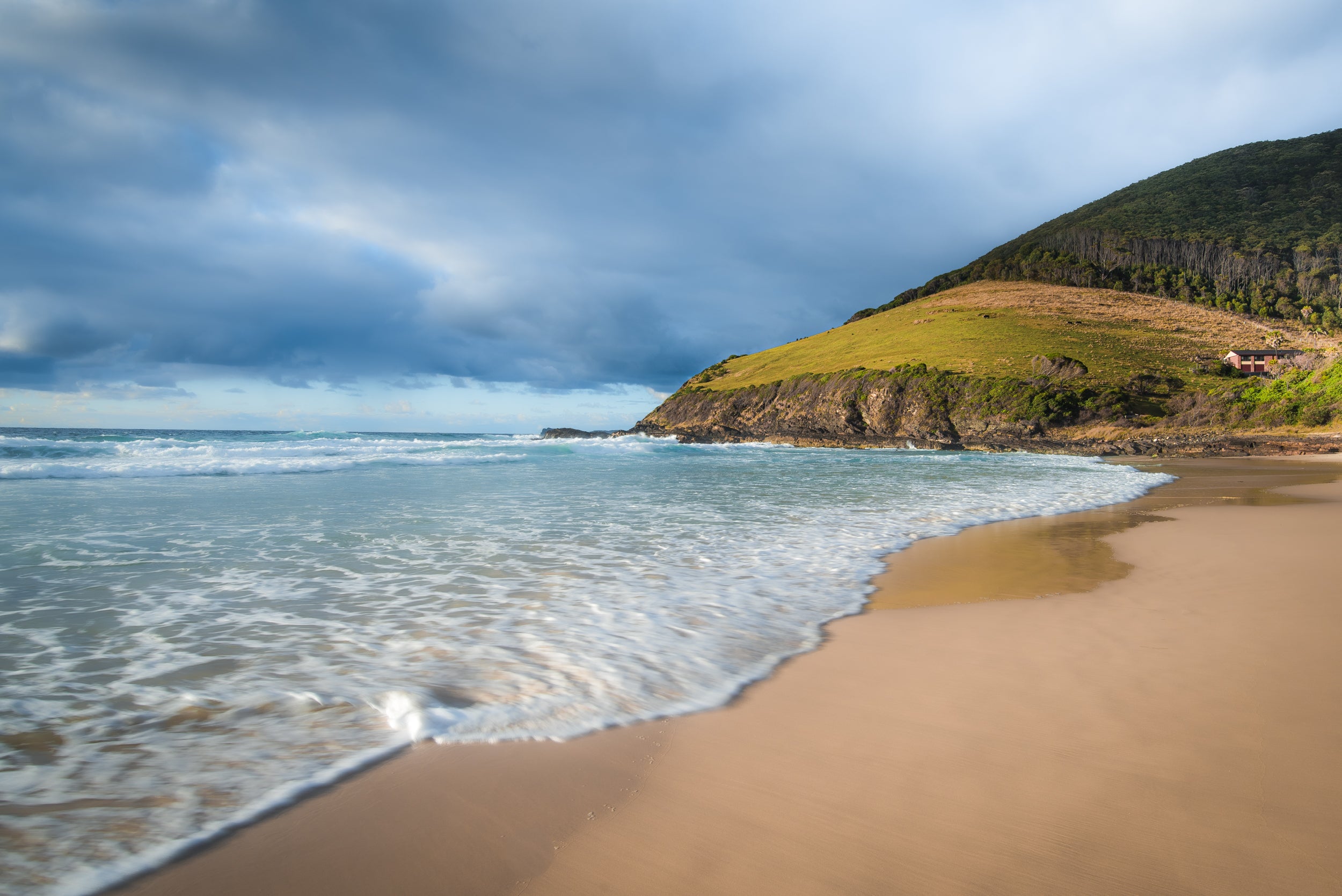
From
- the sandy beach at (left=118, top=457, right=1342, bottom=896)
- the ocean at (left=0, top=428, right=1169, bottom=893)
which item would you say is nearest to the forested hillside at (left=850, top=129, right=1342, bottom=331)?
the ocean at (left=0, top=428, right=1169, bottom=893)

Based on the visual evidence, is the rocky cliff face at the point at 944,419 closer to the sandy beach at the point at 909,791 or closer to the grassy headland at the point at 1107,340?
the grassy headland at the point at 1107,340

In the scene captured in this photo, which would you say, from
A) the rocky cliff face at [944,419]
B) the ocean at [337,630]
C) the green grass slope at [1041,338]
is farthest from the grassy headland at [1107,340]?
the ocean at [337,630]

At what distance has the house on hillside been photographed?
168 ft

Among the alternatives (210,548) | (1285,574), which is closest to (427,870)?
(210,548)

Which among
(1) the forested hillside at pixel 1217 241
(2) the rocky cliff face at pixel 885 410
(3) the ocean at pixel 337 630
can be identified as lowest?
(3) the ocean at pixel 337 630

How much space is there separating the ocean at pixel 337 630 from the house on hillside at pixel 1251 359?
56.4 m

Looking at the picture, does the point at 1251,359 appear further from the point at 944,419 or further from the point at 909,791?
the point at 909,791

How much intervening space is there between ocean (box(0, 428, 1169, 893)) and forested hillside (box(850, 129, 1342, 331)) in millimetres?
80337

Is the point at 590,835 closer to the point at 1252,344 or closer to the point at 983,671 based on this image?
the point at 983,671

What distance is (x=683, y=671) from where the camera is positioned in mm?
3646

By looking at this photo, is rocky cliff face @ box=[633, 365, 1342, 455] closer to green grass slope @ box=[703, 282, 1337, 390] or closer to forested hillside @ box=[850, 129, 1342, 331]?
green grass slope @ box=[703, 282, 1337, 390]

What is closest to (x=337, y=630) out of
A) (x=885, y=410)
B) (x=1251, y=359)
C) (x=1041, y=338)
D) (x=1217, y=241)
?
(x=885, y=410)

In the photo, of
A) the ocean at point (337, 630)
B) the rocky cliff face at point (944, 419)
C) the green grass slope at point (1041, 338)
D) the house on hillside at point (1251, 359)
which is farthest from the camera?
the house on hillside at point (1251, 359)

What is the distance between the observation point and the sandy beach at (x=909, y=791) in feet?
6.24
